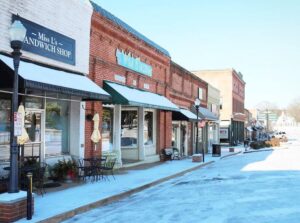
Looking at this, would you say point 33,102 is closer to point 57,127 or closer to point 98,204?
point 57,127

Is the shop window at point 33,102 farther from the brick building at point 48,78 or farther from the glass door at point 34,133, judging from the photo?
the glass door at point 34,133

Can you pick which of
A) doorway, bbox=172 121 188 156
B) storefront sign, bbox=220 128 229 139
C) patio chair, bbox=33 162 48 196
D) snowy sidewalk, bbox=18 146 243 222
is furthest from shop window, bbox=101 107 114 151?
storefront sign, bbox=220 128 229 139

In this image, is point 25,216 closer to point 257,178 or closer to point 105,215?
point 105,215

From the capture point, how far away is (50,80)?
40.1 feet

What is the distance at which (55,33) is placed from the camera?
14.3 metres

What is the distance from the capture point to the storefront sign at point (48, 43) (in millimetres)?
12797

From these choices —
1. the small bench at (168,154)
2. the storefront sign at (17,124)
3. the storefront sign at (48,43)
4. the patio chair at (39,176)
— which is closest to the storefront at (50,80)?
the storefront sign at (48,43)

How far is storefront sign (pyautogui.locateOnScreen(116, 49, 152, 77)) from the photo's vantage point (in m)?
19.7

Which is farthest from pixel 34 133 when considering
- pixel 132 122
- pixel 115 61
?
pixel 132 122

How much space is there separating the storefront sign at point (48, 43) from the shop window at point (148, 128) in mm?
9649

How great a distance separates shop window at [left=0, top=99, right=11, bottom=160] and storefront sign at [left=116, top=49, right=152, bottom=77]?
25.3 ft

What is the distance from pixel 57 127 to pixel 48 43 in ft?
9.87

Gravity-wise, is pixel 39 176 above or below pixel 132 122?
below

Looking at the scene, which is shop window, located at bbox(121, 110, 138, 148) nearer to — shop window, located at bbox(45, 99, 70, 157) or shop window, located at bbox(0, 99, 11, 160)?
shop window, located at bbox(45, 99, 70, 157)
